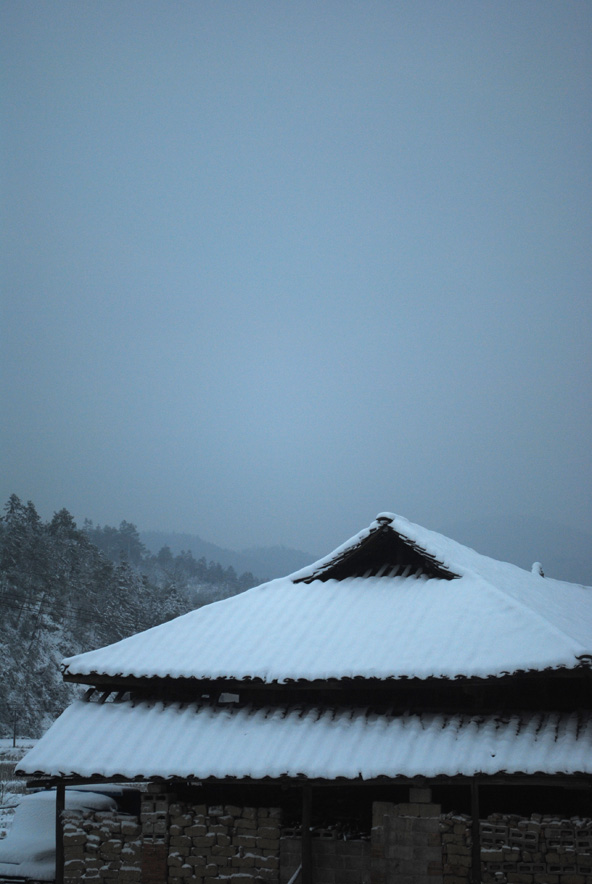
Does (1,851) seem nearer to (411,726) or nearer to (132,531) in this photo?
(411,726)

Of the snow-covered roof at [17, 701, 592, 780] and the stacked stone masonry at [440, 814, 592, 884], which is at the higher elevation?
the snow-covered roof at [17, 701, 592, 780]

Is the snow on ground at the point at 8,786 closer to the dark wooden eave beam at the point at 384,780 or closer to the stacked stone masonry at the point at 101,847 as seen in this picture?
the stacked stone masonry at the point at 101,847

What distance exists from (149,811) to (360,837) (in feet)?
10.1

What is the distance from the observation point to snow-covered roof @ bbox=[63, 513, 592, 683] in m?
12.4

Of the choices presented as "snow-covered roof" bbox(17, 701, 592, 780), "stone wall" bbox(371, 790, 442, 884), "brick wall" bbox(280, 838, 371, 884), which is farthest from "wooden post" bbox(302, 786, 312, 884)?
"stone wall" bbox(371, 790, 442, 884)

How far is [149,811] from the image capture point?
12836 mm

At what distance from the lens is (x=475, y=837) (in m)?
11.6

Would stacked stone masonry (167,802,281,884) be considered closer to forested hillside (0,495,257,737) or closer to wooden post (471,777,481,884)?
wooden post (471,777,481,884)

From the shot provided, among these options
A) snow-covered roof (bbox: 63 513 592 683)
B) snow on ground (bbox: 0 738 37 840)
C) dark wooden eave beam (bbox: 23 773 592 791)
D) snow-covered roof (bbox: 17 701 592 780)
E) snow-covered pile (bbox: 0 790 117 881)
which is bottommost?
snow on ground (bbox: 0 738 37 840)

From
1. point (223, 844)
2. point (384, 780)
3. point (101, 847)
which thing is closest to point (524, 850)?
point (384, 780)

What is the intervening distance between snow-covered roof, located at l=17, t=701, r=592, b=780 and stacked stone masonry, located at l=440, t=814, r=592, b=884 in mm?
982

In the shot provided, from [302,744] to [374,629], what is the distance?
7.69ft

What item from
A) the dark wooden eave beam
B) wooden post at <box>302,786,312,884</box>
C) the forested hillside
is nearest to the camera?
the dark wooden eave beam

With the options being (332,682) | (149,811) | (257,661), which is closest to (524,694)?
(332,682)
